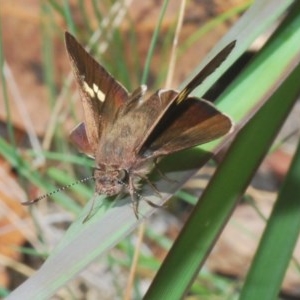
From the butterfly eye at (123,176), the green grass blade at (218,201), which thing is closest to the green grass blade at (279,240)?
the green grass blade at (218,201)

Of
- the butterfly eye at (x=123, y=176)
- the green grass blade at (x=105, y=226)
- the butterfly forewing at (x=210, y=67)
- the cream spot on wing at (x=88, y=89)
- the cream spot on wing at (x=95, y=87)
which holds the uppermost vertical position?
the cream spot on wing at (x=95, y=87)

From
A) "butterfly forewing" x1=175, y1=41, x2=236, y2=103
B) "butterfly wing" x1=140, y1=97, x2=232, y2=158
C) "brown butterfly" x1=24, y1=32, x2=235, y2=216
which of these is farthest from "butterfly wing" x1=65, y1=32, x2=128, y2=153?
"butterfly forewing" x1=175, y1=41, x2=236, y2=103

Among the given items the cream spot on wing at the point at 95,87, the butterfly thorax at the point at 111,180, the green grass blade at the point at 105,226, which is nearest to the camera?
the green grass blade at the point at 105,226

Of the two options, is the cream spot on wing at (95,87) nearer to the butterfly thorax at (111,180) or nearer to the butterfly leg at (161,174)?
the butterfly thorax at (111,180)

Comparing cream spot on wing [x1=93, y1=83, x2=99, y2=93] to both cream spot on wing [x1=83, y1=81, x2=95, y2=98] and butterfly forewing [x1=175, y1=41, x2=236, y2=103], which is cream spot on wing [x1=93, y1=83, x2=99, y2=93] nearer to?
cream spot on wing [x1=83, y1=81, x2=95, y2=98]

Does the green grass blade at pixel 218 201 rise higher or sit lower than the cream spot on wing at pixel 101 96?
lower

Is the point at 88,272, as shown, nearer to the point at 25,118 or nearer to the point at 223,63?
the point at 25,118

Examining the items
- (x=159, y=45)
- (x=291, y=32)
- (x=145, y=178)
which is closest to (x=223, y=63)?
(x=291, y=32)

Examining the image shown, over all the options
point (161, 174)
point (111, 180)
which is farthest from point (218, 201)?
point (111, 180)
